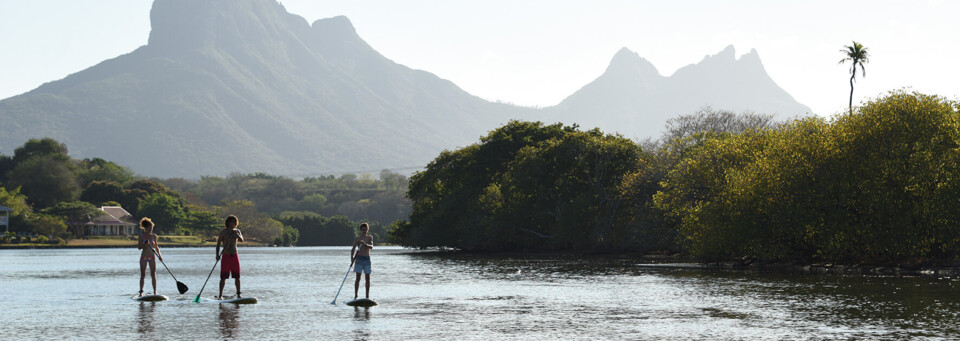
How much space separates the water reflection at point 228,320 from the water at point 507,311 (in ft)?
0.09

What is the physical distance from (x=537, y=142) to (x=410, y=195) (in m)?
21.0

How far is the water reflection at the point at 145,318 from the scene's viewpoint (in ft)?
64.6

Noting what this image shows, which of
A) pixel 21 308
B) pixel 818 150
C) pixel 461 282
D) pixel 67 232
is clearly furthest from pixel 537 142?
pixel 67 232

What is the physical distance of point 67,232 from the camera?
144875 mm

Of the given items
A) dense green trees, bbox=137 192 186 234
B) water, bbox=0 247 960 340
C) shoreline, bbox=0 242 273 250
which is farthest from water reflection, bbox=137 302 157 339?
dense green trees, bbox=137 192 186 234

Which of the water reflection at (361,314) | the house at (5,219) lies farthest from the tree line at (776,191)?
the house at (5,219)

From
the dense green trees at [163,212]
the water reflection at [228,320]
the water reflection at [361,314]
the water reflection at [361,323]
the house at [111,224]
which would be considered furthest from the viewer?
the dense green trees at [163,212]

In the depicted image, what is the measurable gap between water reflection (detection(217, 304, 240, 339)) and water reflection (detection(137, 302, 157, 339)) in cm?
147

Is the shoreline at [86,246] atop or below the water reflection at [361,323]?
atop

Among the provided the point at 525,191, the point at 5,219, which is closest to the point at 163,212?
the point at 5,219

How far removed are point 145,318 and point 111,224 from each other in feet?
482

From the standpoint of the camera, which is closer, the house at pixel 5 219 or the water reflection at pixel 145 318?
the water reflection at pixel 145 318

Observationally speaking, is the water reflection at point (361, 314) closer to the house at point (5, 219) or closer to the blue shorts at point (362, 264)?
the blue shorts at point (362, 264)

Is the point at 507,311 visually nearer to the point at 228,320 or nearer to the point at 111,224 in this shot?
the point at 228,320
